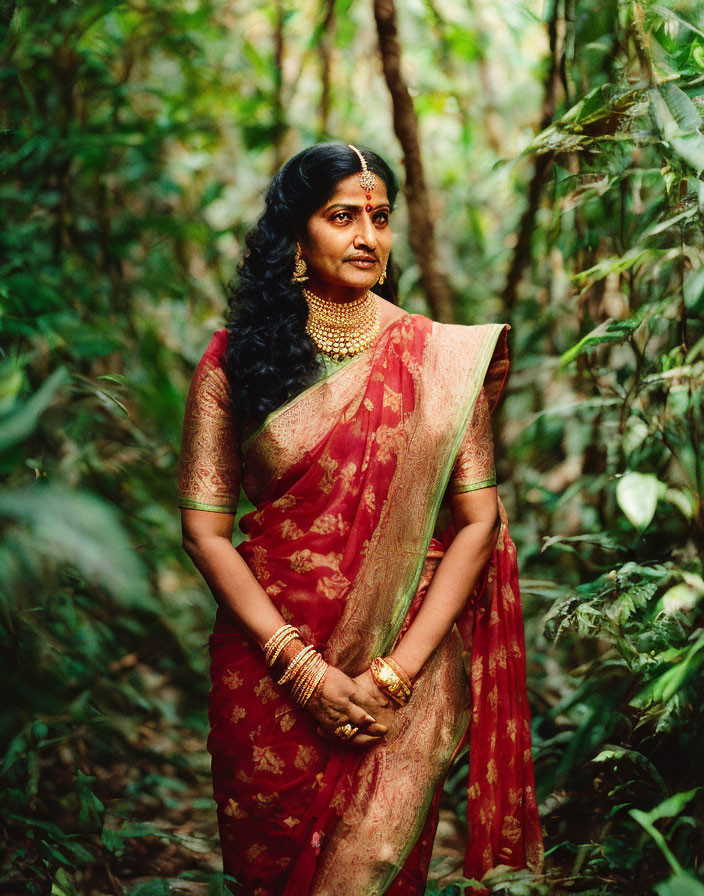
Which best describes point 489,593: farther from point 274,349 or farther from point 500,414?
point 500,414

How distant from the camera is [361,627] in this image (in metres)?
1.80

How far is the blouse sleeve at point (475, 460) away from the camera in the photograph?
1.87 meters

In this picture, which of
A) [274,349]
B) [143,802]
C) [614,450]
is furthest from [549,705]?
[274,349]

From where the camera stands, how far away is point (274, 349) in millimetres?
1916

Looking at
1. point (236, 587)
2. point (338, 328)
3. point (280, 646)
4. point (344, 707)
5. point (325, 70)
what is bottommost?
point (344, 707)

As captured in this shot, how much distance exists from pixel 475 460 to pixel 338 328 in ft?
1.46

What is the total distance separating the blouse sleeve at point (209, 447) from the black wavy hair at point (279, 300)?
0.03 m

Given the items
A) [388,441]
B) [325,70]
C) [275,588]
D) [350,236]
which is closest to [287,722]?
[275,588]

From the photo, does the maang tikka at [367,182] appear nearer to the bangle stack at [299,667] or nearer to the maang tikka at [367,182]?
the maang tikka at [367,182]

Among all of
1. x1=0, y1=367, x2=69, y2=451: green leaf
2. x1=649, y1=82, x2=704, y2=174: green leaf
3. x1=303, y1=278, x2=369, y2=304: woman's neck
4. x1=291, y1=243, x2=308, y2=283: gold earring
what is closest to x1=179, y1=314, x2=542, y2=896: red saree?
x1=303, y1=278, x2=369, y2=304: woman's neck

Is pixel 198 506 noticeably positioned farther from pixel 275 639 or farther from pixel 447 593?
pixel 447 593

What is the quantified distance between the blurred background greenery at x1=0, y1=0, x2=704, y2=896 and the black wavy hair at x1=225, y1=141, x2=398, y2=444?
40cm

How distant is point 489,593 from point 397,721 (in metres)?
0.36

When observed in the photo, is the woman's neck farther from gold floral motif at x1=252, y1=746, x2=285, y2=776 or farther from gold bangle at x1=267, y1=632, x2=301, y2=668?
gold floral motif at x1=252, y1=746, x2=285, y2=776
